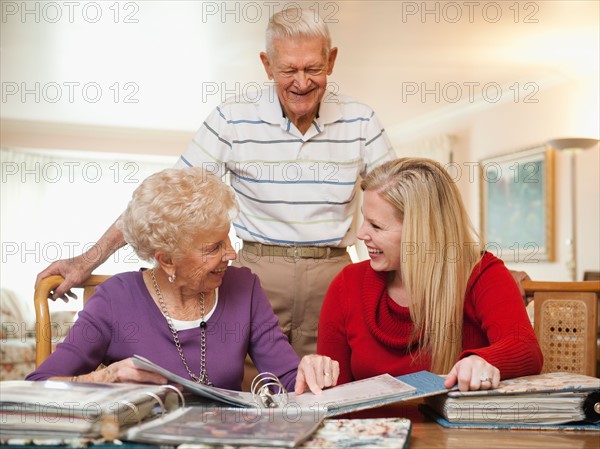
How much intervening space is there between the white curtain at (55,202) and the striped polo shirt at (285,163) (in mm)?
7340

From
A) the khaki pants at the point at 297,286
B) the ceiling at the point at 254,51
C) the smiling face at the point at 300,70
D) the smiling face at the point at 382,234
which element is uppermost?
the ceiling at the point at 254,51

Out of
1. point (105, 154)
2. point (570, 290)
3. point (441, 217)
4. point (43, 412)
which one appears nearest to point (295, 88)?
point (441, 217)

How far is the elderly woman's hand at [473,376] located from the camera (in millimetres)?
1367

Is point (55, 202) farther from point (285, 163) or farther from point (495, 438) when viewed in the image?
point (495, 438)

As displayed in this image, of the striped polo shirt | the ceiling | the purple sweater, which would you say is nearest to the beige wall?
the ceiling

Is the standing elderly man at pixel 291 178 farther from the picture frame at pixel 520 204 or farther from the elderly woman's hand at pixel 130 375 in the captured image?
the picture frame at pixel 520 204

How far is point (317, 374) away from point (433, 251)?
0.53 meters

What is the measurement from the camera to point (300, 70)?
229cm

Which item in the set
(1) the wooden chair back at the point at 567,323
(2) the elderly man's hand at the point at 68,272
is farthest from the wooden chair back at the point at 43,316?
(1) the wooden chair back at the point at 567,323

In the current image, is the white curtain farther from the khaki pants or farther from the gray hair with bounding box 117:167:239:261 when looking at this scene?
the gray hair with bounding box 117:167:239:261

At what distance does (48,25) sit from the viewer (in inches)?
225

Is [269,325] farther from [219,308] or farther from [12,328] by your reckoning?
[12,328]

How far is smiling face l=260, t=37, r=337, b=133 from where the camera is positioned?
2.29 m

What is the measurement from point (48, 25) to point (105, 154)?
4257 mm
